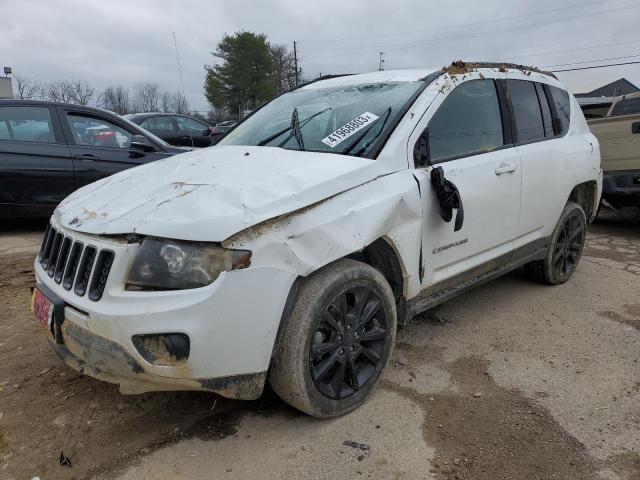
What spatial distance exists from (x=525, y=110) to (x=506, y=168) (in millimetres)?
760

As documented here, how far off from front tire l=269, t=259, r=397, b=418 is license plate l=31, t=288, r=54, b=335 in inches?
41.0

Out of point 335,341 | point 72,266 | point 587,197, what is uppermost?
point 72,266

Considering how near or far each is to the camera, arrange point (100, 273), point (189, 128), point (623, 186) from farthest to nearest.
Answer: point (189, 128) < point (623, 186) < point (100, 273)

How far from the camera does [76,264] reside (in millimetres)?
2303

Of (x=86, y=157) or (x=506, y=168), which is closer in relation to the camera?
(x=506, y=168)

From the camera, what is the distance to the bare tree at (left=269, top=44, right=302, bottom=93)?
5691 cm

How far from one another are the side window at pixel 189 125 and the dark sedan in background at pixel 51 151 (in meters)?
5.79

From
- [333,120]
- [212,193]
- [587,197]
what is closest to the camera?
[212,193]

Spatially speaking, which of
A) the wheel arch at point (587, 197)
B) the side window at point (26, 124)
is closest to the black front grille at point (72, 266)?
the wheel arch at point (587, 197)

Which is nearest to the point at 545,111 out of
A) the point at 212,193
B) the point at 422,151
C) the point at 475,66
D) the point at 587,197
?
the point at 475,66

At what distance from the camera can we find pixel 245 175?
245 cm

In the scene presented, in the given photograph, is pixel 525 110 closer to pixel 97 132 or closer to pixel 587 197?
pixel 587 197

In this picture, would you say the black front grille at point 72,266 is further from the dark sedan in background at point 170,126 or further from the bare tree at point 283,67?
the bare tree at point 283,67

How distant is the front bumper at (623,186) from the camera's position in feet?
20.6
